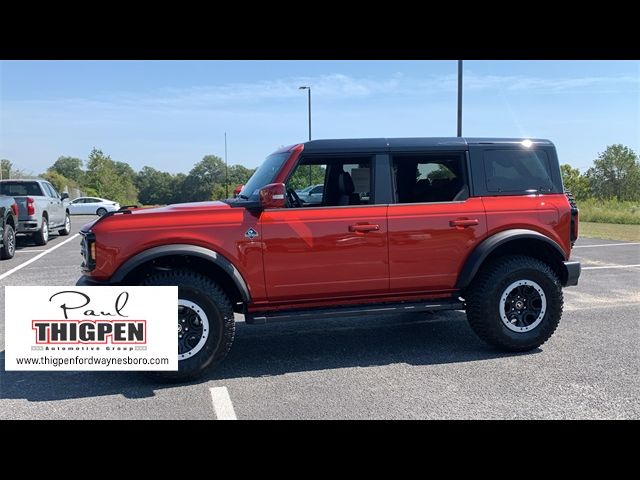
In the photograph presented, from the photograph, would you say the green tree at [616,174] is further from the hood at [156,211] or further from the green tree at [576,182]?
the hood at [156,211]

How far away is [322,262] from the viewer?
4.70 m

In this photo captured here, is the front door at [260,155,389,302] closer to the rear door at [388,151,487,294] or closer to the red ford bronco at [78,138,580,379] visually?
the red ford bronco at [78,138,580,379]

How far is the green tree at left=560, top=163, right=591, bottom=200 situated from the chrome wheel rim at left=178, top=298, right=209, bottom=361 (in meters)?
48.8

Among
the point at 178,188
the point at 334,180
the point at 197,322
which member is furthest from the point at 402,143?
the point at 178,188

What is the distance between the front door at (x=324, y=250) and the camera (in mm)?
4621

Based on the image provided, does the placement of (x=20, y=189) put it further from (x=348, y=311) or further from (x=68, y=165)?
(x=68, y=165)

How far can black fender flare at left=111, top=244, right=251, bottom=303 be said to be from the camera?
4.36 meters

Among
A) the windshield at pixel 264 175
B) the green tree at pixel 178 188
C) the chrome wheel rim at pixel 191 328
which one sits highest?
the green tree at pixel 178 188

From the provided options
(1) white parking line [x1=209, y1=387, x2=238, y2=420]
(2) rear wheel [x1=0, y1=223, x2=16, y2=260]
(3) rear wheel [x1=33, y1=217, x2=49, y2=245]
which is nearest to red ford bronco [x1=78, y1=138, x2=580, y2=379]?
(1) white parking line [x1=209, y1=387, x2=238, y2=420]

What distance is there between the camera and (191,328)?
4.48 m

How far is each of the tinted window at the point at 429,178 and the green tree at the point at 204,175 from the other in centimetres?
5393

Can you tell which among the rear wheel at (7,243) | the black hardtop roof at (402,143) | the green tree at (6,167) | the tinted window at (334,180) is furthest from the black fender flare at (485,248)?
the green tree at (6,167)
